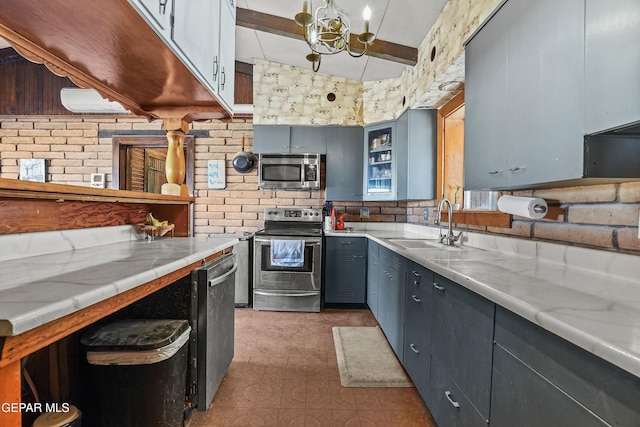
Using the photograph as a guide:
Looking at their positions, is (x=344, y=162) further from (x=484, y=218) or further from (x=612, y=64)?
(x=612, y=64)

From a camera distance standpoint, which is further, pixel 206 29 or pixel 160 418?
pixel 206 29

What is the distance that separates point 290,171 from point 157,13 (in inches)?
95.6

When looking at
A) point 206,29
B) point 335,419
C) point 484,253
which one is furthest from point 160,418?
point 206,29

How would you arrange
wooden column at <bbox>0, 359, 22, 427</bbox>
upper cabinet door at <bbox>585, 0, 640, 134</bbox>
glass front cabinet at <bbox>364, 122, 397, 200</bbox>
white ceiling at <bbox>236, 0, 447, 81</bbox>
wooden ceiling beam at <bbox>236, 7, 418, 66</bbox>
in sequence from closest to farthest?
wooden column at <bbox>0, 359, 22, 427</bbox>
upper cabinet door at <bbox>585, 0, 640, 134</bbox>
white ceiling at <bbox>236, 0, 447, 81</bbox>
wooden ceiling beam at <bbox>236, 7, 418, 66</bbox>
glass front cabinet at <bbox>364, 122, 397, 200</bbox>

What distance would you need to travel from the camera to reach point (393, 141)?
11.1ft

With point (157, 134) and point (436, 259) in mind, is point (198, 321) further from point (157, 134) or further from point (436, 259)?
point (157, 134)

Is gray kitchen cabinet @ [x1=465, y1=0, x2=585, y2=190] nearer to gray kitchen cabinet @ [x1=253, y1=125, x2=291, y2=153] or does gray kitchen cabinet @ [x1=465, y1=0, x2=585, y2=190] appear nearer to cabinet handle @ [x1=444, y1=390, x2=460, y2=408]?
cabinet handle @ [x1=444, y1=390, x2=460, y2=408]

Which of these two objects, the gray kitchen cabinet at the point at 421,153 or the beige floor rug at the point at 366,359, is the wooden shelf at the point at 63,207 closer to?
the beige floor rug at the point at 366,359

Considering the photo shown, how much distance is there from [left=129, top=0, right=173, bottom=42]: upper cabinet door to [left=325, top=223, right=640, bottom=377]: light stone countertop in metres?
1.60

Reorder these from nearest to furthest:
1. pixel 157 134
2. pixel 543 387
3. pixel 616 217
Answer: pixel 543 387
pixel 616 217
pixel 157 134

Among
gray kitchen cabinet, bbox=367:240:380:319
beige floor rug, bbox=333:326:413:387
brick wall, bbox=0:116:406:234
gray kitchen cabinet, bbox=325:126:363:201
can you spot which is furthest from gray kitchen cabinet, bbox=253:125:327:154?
beige floor rug, bbox=333:326:413:387

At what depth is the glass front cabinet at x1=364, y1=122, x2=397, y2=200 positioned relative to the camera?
3424mm

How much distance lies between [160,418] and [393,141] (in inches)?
120

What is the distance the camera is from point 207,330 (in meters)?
1.62
